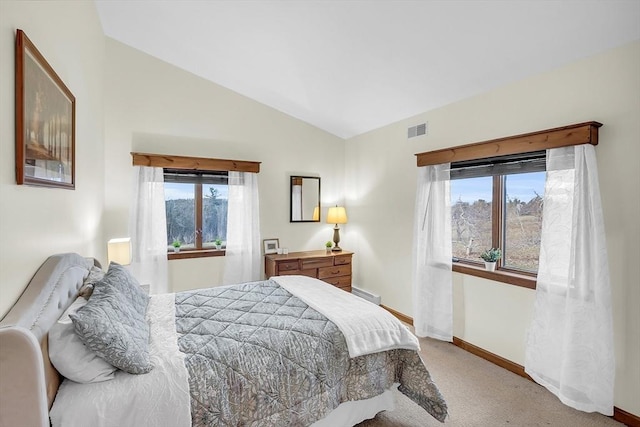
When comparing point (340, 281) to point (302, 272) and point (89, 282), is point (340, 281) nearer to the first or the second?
point (302, 272)

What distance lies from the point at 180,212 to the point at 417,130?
3.06 m

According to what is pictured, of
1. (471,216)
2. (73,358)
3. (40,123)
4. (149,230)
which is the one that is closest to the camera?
(73,358)

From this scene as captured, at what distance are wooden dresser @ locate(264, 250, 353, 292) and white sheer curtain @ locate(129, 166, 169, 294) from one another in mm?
1289

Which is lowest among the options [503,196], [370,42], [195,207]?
[195,207]

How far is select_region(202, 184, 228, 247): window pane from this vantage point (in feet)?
13.5

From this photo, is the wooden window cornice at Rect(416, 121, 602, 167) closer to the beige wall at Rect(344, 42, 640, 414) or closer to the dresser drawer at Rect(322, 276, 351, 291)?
the beige wall at Rect(344, 42, 640, 414)

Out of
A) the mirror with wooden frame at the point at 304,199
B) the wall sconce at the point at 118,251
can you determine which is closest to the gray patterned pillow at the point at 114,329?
the wall sconce at the point at 118,251

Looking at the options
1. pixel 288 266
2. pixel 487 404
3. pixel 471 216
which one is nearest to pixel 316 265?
pixel 288 266

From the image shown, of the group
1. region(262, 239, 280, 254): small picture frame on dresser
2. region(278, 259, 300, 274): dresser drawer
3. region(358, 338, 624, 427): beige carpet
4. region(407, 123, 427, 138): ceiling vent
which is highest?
region(407, 123, 427, 138): ceiling vent

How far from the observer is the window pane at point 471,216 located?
3.18 meters

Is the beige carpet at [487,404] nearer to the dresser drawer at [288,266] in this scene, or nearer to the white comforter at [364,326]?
the white comforter at [364,326]

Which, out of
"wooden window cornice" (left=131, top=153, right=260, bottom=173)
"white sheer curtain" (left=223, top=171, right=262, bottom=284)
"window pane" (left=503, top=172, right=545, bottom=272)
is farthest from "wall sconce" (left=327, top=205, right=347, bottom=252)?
"window pane" (left=503, top=172, right=545, bottom=272)

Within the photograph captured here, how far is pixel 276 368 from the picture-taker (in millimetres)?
1654

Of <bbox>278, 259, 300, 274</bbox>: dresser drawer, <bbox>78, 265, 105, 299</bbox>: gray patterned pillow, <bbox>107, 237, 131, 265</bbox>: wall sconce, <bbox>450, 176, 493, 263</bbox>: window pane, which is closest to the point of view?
<bbox>78, 265, 105, 299</bbox>: gray patterned pillow
